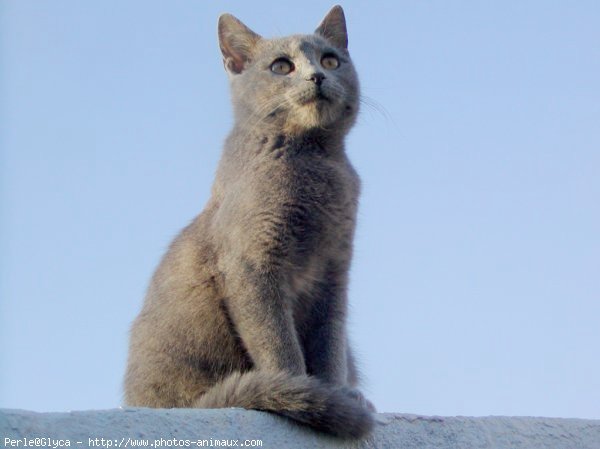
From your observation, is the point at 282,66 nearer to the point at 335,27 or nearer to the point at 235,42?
the point at 235,42

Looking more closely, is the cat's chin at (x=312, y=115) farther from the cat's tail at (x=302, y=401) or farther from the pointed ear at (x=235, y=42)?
the cat's tail at (x=302, y=401)

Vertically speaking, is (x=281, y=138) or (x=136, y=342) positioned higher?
(x=281, y=138)

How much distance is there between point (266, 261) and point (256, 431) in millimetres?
737

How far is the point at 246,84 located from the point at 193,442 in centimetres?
171

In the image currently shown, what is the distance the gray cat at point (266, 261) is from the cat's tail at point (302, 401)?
0.03 metres

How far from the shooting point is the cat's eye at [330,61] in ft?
11.3

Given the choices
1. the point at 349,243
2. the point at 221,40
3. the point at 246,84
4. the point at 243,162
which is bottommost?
the point at 349,243

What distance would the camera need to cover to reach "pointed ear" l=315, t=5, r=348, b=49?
3.70 m

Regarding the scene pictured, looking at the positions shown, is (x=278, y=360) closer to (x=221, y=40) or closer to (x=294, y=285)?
(x=294, y=285)

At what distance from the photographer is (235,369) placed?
9.74 feet

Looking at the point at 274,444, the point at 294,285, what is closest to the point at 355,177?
the point at 294,285

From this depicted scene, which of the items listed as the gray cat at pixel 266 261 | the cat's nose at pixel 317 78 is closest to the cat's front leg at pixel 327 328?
the gray cat at pixel 266 261

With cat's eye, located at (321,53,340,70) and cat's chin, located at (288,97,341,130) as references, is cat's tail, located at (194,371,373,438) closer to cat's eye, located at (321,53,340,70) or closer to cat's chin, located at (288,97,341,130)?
cat's chin, located at (288,97,341,130)

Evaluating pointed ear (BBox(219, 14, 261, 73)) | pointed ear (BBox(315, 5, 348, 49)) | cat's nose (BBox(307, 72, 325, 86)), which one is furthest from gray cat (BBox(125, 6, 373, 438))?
pointed ear (BBox(315, 5, 348, 49))
